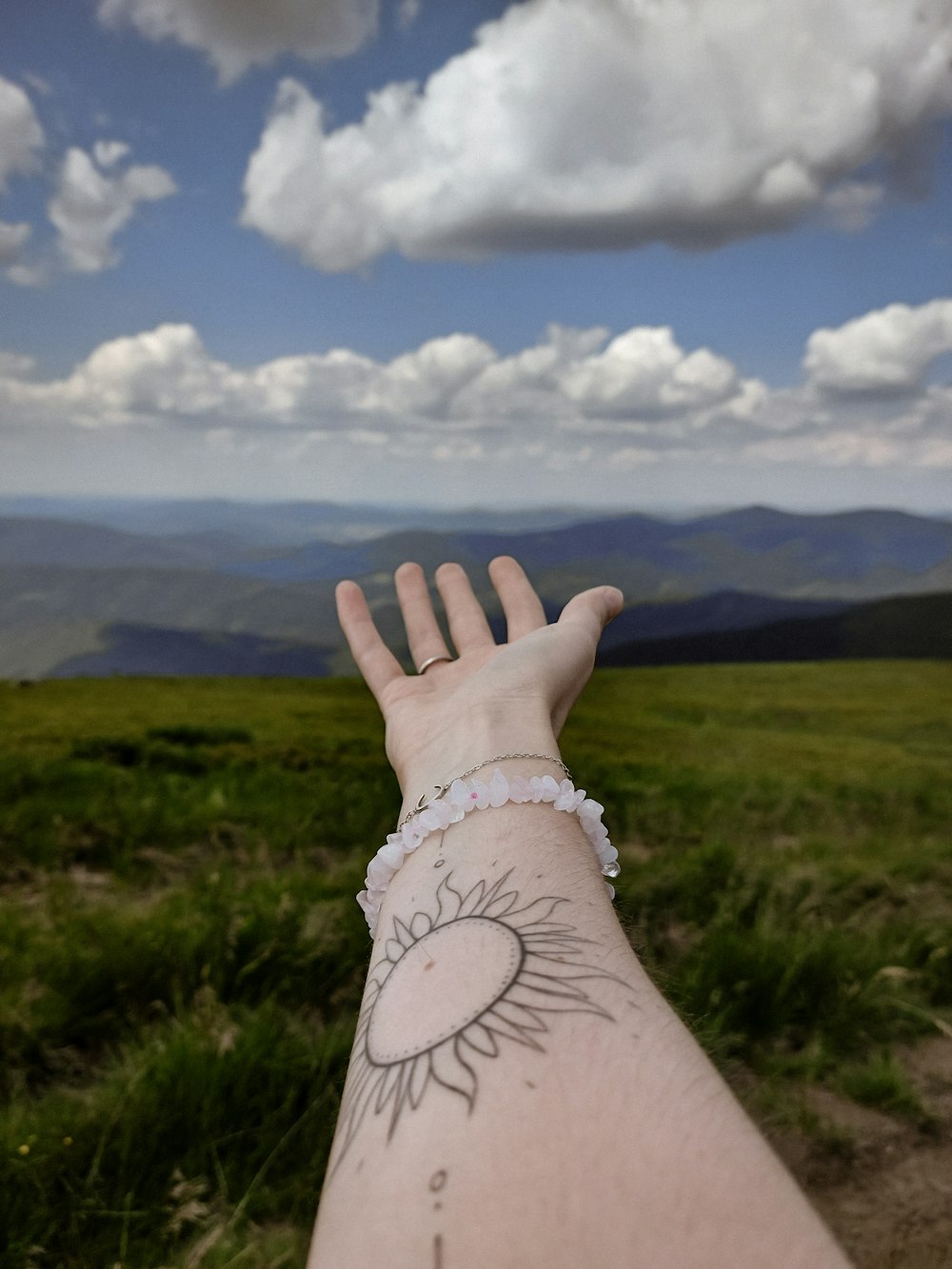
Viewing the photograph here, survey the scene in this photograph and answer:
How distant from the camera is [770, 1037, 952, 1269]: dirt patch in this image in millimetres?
2279

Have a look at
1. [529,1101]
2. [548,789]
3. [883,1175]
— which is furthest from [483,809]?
A: [883,1175]

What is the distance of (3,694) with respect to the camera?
9.37 metres

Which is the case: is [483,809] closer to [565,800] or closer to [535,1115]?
[565,800]

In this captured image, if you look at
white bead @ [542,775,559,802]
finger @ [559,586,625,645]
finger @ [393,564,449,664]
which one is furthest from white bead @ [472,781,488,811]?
finger @ [393,564,449,664]

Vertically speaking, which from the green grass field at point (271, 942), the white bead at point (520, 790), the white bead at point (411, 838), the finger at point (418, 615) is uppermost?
the finger at point (418, 615)

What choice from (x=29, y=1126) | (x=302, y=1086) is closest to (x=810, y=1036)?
(x=302, y=1086)

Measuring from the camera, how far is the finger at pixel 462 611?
2.86 m

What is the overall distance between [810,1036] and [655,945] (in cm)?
75

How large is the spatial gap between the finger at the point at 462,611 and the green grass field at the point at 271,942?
3.26ft

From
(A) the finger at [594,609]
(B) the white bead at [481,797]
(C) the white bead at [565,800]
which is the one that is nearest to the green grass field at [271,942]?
(C) the white bead at [565,800]

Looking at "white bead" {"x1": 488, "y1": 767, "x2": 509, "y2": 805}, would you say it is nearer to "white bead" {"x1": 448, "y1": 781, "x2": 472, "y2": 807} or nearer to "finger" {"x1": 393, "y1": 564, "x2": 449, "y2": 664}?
"white bead" {"x1": 448, "y1": 781, "x2": 472, "y2": 807}

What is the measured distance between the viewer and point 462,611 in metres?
3.00

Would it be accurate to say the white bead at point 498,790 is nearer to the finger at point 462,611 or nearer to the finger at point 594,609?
the finger at point 594,609

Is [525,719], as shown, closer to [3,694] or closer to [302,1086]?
[302,1086]
